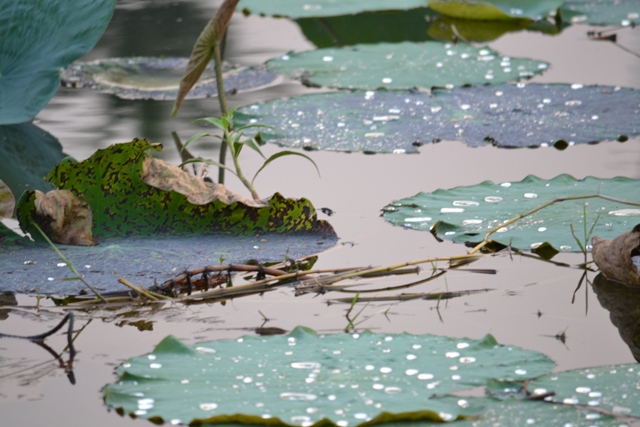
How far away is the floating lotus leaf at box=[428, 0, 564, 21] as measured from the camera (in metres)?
4.43

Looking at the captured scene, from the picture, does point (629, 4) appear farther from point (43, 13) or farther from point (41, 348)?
point (41, 348)

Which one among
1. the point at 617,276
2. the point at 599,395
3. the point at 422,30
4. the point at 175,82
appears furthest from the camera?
the point at 422,30

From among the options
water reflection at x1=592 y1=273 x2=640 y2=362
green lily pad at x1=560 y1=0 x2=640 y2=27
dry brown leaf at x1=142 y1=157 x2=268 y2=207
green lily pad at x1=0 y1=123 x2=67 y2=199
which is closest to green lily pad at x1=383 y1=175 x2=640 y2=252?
water reflection at x1=592 y1=273 x2=640 y2=362

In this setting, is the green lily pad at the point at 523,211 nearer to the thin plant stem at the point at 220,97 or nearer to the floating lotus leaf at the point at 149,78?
the thin plant stem at the point at 220,97

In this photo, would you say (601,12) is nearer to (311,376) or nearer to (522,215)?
(522,215)

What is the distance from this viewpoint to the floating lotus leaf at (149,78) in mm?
3441

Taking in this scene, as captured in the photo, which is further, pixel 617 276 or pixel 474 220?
pixel 474 220

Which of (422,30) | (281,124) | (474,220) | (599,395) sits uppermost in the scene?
(422,30)

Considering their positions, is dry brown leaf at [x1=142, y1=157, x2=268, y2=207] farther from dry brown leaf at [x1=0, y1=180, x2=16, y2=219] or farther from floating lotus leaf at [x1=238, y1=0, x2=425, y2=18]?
floating lotus leaf at [x1=238, y1=0, x2=425, y2=18]

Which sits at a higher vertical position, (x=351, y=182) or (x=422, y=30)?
(x=422, y=30)

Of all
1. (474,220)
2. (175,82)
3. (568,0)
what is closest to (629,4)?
(568,0)

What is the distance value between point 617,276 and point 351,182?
0.85m

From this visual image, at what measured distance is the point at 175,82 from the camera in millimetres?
3566

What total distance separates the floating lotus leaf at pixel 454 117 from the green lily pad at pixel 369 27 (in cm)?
111
